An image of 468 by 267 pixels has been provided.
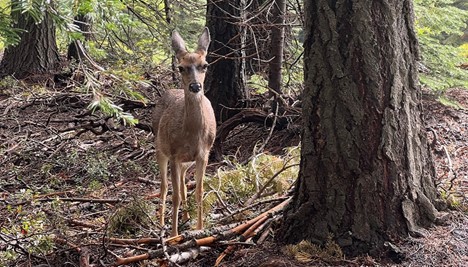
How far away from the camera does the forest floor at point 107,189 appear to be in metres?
3.60

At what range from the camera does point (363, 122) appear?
11.1 ft

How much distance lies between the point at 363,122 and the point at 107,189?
3.72m

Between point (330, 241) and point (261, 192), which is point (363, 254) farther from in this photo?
point (261, 192)

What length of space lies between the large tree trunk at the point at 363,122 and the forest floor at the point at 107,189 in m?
0.19

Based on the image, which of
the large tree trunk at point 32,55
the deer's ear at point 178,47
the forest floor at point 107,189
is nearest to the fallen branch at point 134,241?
the forest floor at point 107,189

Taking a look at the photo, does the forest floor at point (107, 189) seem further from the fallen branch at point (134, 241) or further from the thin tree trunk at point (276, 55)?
the thin tree trunk at point (276, 55)

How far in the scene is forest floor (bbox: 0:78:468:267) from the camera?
3596 mm

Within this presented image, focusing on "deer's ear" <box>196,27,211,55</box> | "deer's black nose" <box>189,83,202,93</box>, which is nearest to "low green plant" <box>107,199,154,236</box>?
"deer's black nose" <box>189,83,202,93</box>

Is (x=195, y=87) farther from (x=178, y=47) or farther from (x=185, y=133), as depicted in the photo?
(x=178, y=47)

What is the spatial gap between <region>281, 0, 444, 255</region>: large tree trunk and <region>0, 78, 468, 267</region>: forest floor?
7.5 inches

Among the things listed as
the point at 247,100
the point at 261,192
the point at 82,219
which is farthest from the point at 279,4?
the point at 82,219

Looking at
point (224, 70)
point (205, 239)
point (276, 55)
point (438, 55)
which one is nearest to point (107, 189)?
point (224, 70)

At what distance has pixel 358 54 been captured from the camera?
3.35 metres

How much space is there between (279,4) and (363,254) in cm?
508
